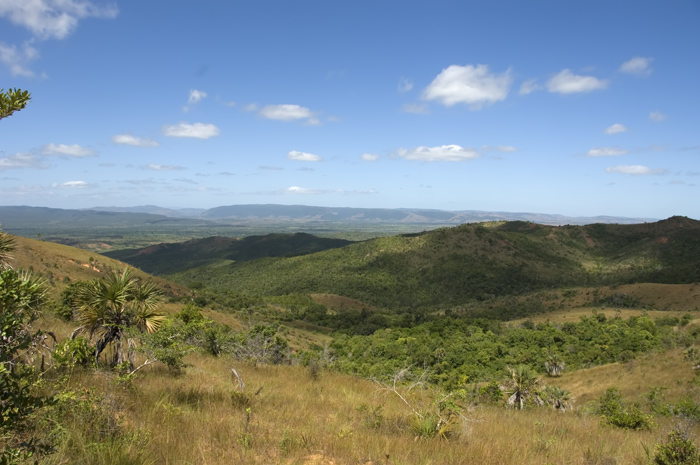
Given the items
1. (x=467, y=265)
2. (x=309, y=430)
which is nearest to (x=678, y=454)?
(x=309, y=430)

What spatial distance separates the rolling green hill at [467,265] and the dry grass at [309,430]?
2957 inches

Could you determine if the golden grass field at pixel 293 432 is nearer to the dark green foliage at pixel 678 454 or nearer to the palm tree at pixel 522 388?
the dark green foliage at pixel 678 454

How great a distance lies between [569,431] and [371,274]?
284 ft

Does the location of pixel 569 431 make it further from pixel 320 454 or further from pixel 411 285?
pixel 411 285

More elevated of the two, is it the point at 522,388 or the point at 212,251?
the point at 522,388

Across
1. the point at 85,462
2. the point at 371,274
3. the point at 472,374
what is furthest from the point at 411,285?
the point at 85,462

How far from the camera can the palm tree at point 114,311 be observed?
23.3 feet

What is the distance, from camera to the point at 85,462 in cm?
328

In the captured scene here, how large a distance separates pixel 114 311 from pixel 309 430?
16.3ft

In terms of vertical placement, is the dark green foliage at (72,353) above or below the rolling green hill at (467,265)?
above

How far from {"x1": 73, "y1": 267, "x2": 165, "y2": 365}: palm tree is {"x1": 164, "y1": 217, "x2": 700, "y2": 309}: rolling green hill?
251ft

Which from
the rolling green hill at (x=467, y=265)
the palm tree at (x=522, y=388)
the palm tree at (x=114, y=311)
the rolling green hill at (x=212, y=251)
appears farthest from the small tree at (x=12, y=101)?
the rolling green hill at (x=212, y=251)

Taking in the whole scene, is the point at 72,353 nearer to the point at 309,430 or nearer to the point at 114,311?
the point at 114,311

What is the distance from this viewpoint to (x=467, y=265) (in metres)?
91.8
